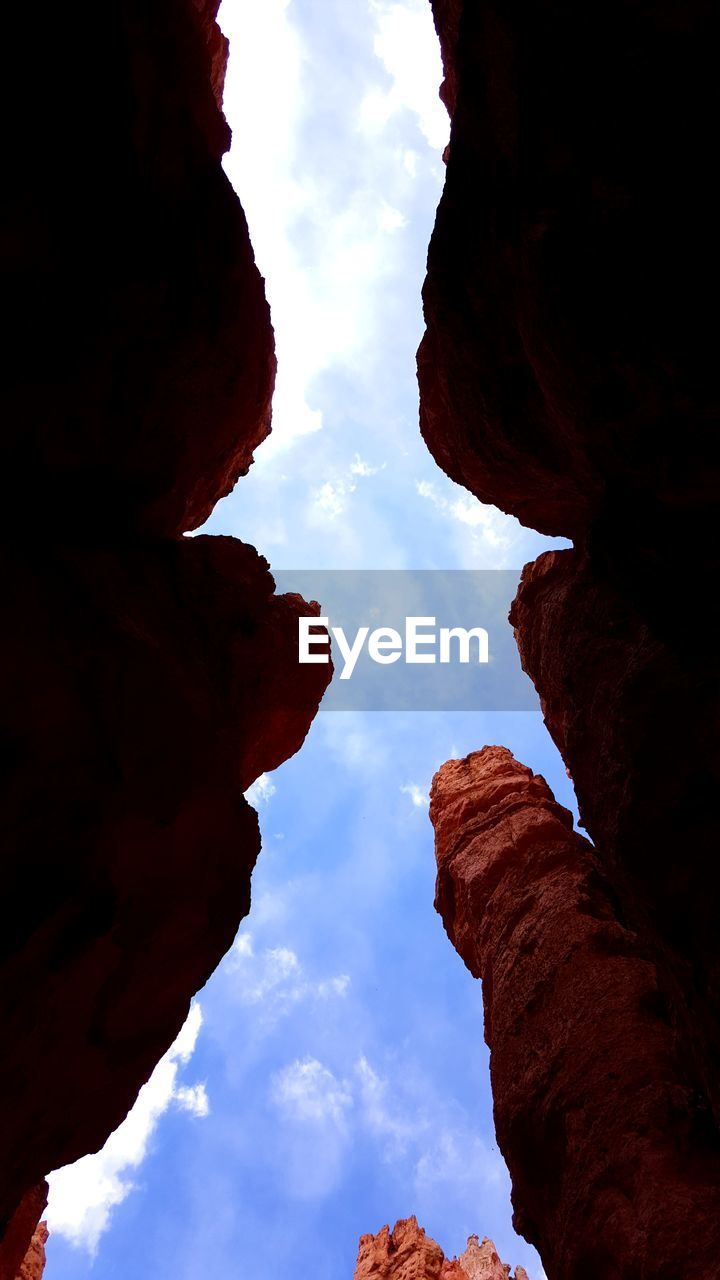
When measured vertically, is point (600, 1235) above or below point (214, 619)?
below

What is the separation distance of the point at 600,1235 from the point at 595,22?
54.6 ft

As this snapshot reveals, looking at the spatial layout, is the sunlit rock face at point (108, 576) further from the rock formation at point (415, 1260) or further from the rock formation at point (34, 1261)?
the rock formation at point (415, 1260)

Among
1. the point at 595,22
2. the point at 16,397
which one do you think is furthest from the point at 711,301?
the point at 16,397

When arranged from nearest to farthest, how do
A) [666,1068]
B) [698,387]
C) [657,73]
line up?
[657,73] < [698,387] < [666,1068]

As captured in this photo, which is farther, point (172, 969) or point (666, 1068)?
point (666, 1068)

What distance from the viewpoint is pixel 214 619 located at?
1412cm

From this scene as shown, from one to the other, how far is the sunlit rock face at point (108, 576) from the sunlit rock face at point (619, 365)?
5.07 m

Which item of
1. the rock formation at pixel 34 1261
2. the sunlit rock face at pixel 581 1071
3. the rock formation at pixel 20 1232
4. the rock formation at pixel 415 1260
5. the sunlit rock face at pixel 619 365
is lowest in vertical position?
the rock formation at pixel 415 1260

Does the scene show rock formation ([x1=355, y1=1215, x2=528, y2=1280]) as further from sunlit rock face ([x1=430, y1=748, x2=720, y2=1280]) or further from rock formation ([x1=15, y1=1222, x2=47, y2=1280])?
sunlit rock face ([x1=430, y1=748, x2=720, y2=1280])

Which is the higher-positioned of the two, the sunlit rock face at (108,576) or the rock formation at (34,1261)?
the sunlit rock face at (108,576)

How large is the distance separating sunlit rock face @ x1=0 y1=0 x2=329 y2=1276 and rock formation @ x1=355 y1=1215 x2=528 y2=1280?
69.6 ft

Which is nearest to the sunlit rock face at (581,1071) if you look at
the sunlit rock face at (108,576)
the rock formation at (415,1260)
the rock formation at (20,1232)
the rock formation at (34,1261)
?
the sunlit rock face at (108,576)

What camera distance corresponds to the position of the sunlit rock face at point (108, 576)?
8.17m

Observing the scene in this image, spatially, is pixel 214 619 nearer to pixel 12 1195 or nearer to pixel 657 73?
pixel 12 1195
